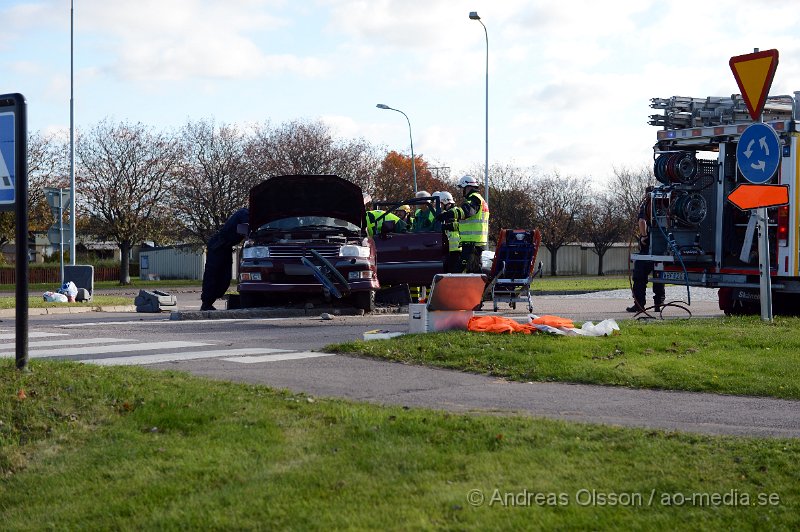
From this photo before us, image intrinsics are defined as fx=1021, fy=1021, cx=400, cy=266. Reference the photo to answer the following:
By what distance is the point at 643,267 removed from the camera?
56.3ft

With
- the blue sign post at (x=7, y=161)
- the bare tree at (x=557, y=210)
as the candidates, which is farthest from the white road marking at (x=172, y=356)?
the bare tree at (x=557, y=210)

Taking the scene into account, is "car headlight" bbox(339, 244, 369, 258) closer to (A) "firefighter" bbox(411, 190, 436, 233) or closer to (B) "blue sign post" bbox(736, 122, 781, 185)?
(A) "firefighter" bbox(411, 190, 436, 233)

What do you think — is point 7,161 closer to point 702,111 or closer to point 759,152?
point 759,152

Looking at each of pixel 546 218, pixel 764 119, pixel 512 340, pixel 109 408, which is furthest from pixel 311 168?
pixel 109 408

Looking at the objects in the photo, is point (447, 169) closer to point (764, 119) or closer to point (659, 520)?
point (764, 119)

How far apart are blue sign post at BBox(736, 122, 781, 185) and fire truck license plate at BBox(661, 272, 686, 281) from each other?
11.9 feet

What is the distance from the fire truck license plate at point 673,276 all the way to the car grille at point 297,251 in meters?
5.30

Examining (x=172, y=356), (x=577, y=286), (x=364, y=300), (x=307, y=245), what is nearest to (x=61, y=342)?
(x=172, y=356)

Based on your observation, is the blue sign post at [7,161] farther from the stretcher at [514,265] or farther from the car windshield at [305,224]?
the stretcher at [514,265]

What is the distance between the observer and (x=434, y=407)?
7.26 meters

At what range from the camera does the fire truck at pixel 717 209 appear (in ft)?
47.8

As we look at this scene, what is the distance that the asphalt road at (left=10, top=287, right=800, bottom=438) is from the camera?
23.4 feet

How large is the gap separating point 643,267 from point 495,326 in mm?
6509

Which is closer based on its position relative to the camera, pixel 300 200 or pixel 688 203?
pixel 688 203
